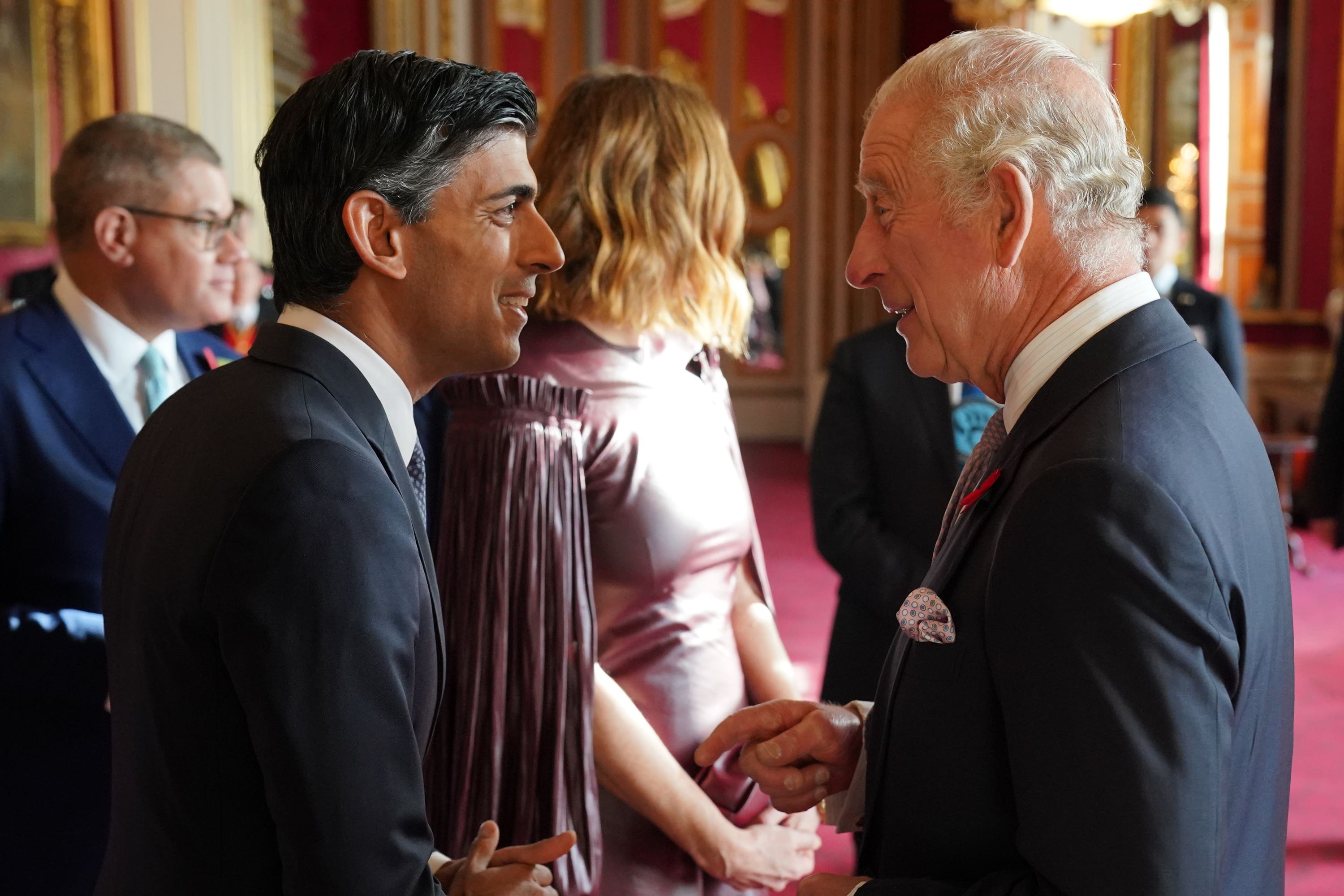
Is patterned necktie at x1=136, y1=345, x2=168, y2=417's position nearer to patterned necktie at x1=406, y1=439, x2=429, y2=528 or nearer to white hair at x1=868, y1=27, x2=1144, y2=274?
patterned necktie at x1=406, y1=439, x2=429, y2=528

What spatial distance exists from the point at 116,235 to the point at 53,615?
743 mm

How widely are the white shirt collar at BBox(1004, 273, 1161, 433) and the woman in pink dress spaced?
1.91 feet

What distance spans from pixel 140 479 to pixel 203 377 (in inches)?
4.1

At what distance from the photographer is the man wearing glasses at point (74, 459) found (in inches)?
78.2

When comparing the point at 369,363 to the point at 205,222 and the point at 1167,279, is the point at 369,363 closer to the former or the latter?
the point at 205,222

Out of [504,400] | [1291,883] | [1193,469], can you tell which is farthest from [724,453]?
[1291,883]

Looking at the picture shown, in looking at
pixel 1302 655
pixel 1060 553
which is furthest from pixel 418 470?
pixel 1302 655

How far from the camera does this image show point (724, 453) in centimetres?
171

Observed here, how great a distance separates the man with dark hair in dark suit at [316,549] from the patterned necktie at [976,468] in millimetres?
499

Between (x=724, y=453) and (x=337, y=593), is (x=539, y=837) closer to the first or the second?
(x=724, y=453)

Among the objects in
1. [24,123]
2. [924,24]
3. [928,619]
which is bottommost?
[928,619]

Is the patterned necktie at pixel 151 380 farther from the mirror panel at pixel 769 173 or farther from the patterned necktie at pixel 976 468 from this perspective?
the mirror panel at pixel 769 173

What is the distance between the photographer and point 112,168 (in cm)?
231

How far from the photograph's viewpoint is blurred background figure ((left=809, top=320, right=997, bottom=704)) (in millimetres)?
2369
